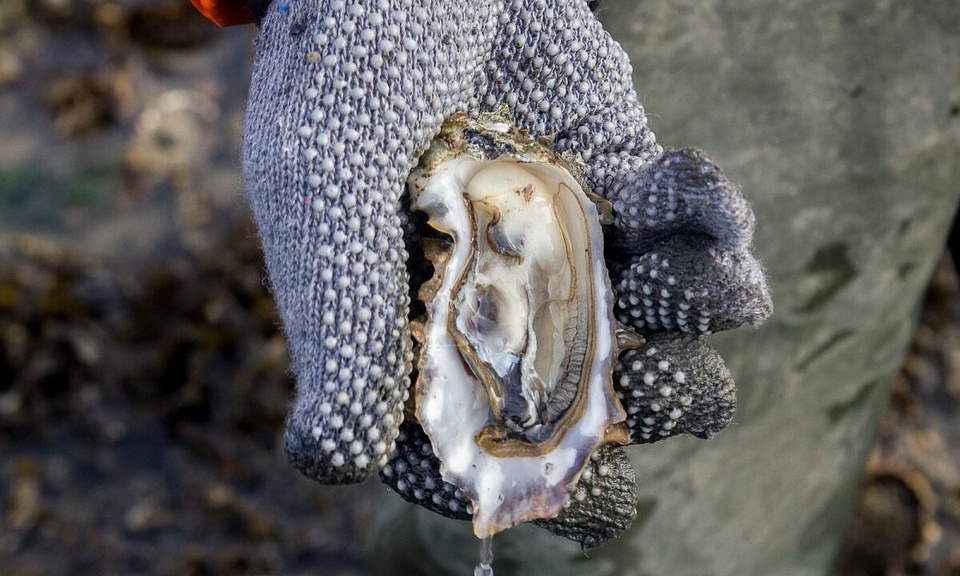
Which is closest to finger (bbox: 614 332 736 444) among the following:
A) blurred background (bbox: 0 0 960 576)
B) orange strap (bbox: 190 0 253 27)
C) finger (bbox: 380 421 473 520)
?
finger (bbox: 380 421 473 520)

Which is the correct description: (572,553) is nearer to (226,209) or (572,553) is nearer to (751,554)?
(751,554)

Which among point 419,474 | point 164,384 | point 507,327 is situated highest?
point 507,327

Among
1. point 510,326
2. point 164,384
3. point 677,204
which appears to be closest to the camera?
point 677,204

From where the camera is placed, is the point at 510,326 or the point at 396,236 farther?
the point at 510,326

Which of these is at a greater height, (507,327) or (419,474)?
(507,327)

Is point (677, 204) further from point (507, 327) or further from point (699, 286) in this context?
point (507, 327)

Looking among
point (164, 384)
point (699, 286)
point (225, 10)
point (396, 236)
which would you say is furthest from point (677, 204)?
point (164, 384)

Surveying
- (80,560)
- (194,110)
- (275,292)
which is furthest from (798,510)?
(194,110)

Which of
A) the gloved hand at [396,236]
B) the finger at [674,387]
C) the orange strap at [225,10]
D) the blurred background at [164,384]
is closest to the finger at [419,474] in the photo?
the gloved hand at [396,236]
